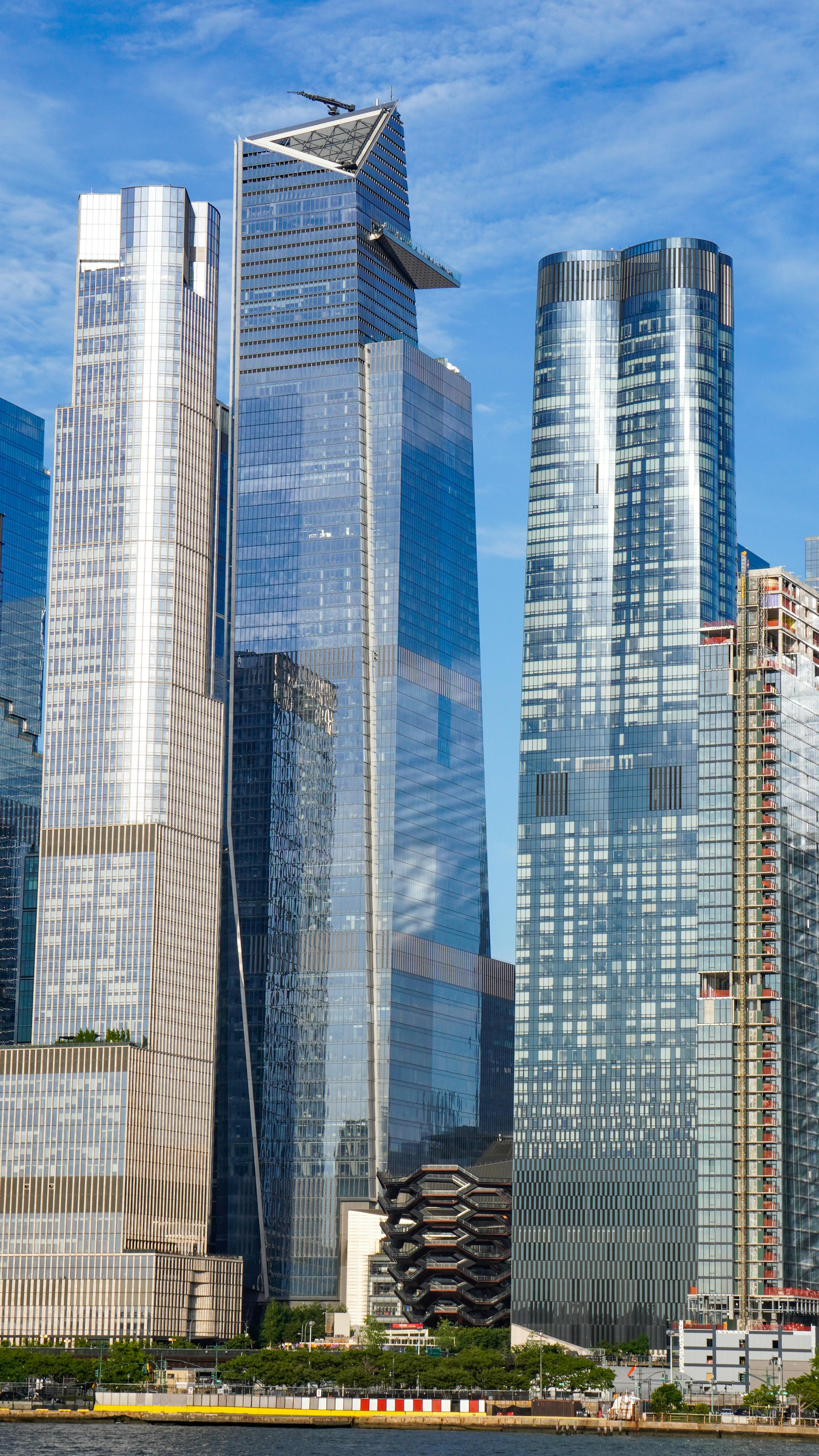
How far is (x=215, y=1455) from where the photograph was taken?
19962cm

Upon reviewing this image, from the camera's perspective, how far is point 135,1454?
19775cm

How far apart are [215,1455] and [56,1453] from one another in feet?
44.6

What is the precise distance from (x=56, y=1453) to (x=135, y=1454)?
6.77m

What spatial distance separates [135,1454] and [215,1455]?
23.0 ft

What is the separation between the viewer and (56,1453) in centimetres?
19800
